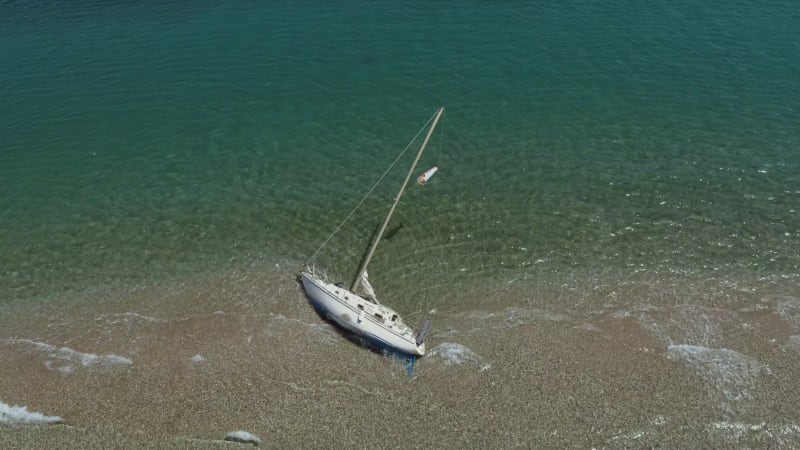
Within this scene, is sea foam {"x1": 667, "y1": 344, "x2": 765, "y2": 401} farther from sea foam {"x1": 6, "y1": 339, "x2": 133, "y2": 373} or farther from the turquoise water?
sea foam {"x1": 6, "y1": 339, "x2": 133, "y2": 373}

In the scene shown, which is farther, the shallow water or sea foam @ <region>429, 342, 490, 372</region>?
sea foam @ <region>429, 342, 490, 372</region>

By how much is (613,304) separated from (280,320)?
20.7 m

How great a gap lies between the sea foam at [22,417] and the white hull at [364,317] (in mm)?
15231

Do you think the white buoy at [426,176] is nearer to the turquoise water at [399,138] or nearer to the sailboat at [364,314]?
the turquoise water at [399,138]

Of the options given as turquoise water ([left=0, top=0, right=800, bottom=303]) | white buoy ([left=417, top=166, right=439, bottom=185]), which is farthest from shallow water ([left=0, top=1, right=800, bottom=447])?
white buoy ([left=417, top=166, right=439, bottom=185])

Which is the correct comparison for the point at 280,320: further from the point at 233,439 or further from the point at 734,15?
the point at 734,15

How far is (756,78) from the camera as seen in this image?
183 feet

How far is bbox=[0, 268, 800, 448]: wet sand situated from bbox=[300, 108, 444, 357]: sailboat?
0.97m

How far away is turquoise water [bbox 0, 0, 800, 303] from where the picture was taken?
4150 cm

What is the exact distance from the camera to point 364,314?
34500 millimetres

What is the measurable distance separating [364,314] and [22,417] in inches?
749

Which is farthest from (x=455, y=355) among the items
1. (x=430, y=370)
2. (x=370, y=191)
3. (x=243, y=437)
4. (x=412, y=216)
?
(x=370, y=191)

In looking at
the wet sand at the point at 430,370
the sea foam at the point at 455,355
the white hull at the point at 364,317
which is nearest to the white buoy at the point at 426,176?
the wet sand at the point at 430,370

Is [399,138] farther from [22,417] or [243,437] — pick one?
[22,417]
